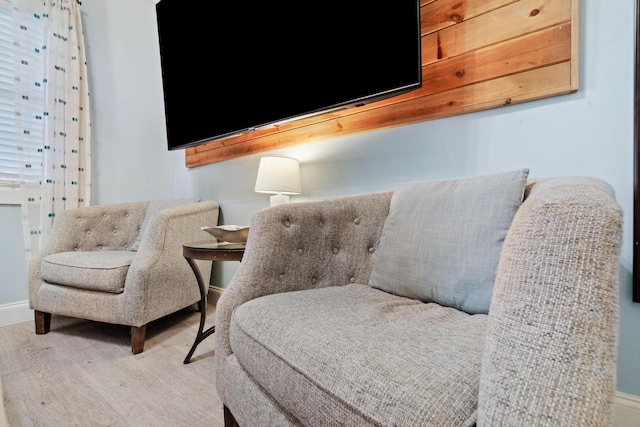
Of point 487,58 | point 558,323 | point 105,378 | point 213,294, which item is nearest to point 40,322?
point 105,378

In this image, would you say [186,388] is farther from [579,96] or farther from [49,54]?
[49,54]

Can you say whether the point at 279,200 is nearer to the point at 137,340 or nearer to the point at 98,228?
the point at 137,340

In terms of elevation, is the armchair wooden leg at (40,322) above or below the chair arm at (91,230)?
below

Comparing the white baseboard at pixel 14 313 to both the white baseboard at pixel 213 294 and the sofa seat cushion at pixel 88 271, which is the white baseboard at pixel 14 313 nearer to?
the sofa seat cushion at pixel 88 271

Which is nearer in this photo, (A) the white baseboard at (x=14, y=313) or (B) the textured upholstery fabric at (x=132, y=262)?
(B) the textured upholstery fabric at (x=132, y=262)

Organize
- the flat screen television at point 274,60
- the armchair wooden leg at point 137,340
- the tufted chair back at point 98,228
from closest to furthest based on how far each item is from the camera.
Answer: the flat screen television at point 274,60 → the armchair wooden leg at point 137,340 → the tufted chair back at point 98,228

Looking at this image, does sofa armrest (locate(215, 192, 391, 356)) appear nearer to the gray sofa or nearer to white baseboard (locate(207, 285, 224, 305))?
the gray sofa

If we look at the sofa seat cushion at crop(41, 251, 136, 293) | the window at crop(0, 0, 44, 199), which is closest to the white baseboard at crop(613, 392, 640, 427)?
the sofa seat cushion at crop(41, 251, 136, 293)

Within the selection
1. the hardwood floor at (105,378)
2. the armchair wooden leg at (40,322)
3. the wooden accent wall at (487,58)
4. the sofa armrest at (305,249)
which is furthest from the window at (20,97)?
the wooden accent wall at (487,58)

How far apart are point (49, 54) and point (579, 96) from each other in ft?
9.49

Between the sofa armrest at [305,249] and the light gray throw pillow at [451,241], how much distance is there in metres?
0.13

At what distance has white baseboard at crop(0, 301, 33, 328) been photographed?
1968mm

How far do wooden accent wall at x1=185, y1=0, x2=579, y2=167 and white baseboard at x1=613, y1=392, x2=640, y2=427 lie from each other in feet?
3.10

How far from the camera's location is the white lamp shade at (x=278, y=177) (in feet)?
5.18
